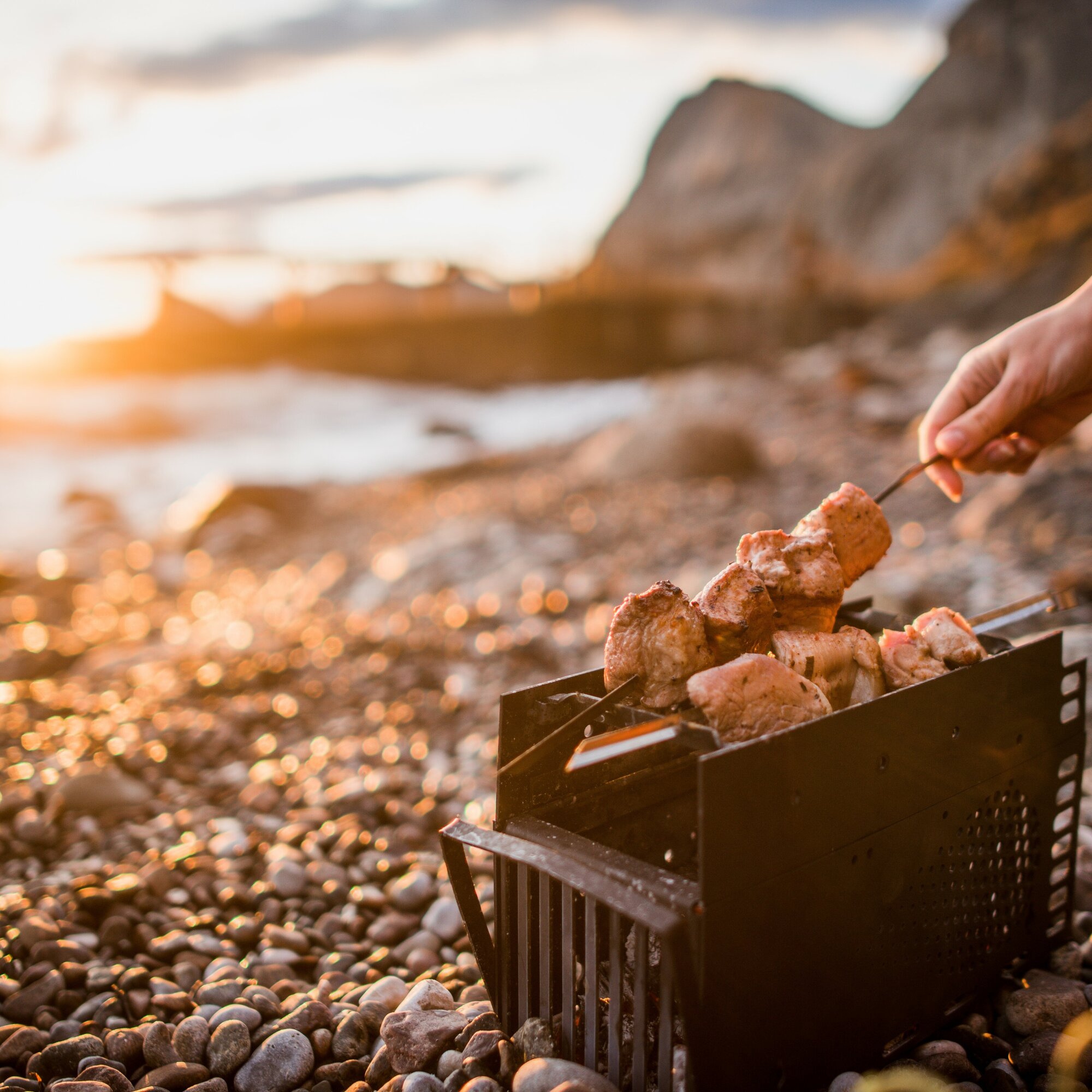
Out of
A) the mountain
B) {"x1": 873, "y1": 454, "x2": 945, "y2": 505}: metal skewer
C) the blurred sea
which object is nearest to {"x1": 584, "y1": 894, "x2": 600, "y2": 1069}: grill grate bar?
{"x1": 873, "y1": 454, "x2": 945, "y2": 505}: metal skewer

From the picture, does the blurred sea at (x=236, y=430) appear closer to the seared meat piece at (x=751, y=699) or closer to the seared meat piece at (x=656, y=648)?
the seared meat piece at (x=656, y=648)

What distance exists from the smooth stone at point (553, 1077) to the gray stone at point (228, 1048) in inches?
28.0

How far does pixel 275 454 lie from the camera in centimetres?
2069

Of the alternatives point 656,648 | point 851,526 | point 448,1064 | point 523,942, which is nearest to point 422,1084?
point 448,1064

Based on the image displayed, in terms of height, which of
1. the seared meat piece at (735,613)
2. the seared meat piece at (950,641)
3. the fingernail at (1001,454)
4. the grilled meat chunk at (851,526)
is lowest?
the seared meat piece at (950,641)

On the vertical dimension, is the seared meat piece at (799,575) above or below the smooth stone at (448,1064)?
above

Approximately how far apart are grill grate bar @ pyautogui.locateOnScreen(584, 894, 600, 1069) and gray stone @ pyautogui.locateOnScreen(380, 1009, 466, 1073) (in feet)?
1.29

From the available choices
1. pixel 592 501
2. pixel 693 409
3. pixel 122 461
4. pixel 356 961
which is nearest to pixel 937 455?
pixel 356 961

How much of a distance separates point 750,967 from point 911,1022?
22.9 inches

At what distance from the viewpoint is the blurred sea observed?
14.6 metres

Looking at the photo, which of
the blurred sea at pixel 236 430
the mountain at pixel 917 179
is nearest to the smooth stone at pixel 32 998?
the blurred sea at pixel 236 430

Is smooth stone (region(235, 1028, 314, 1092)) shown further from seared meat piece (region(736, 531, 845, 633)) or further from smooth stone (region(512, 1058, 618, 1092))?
seared meat piece (region(736, 531, 845, 633))

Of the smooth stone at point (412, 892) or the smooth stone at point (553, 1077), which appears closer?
the smooth stone at point (553, 1077)

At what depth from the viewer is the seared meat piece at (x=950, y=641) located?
1.83 m
